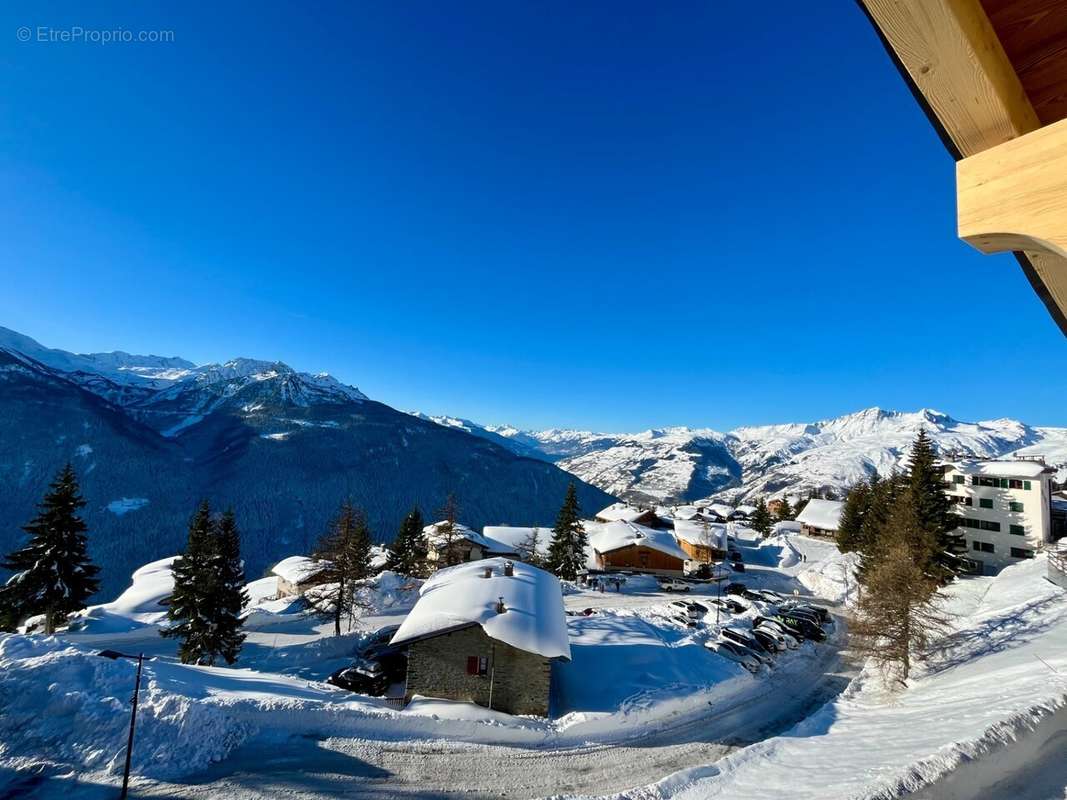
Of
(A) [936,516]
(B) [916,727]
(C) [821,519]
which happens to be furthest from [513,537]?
(C) [821,519]

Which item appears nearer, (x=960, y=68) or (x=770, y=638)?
(x=960, y=68)

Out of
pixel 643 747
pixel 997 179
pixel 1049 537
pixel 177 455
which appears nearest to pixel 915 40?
pixel 997 179

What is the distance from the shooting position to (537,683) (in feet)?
68.7

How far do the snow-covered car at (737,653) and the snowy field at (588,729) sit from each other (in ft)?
2.30

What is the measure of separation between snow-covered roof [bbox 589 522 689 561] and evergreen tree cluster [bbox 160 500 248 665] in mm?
40113

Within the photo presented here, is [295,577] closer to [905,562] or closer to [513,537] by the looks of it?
[513,537]

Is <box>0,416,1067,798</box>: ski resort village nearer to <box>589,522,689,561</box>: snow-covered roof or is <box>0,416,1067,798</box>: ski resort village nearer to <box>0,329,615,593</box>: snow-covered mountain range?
<box>589,522,689,561</box>: snow-covered roof

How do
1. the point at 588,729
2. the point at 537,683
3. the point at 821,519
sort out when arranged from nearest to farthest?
1. the point at 588,729
2. the point at 537,683
3. the point at 821,519

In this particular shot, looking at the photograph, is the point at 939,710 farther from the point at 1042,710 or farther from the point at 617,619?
the point at 617,619

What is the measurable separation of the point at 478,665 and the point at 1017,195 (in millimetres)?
24111

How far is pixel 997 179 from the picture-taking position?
1.98 metres

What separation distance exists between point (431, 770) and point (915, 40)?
20.6m

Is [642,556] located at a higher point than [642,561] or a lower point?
higher

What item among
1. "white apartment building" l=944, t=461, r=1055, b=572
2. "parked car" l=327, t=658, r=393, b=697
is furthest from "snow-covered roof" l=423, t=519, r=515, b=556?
"white apartment building" l=944, t=461, r=1055, b=572
